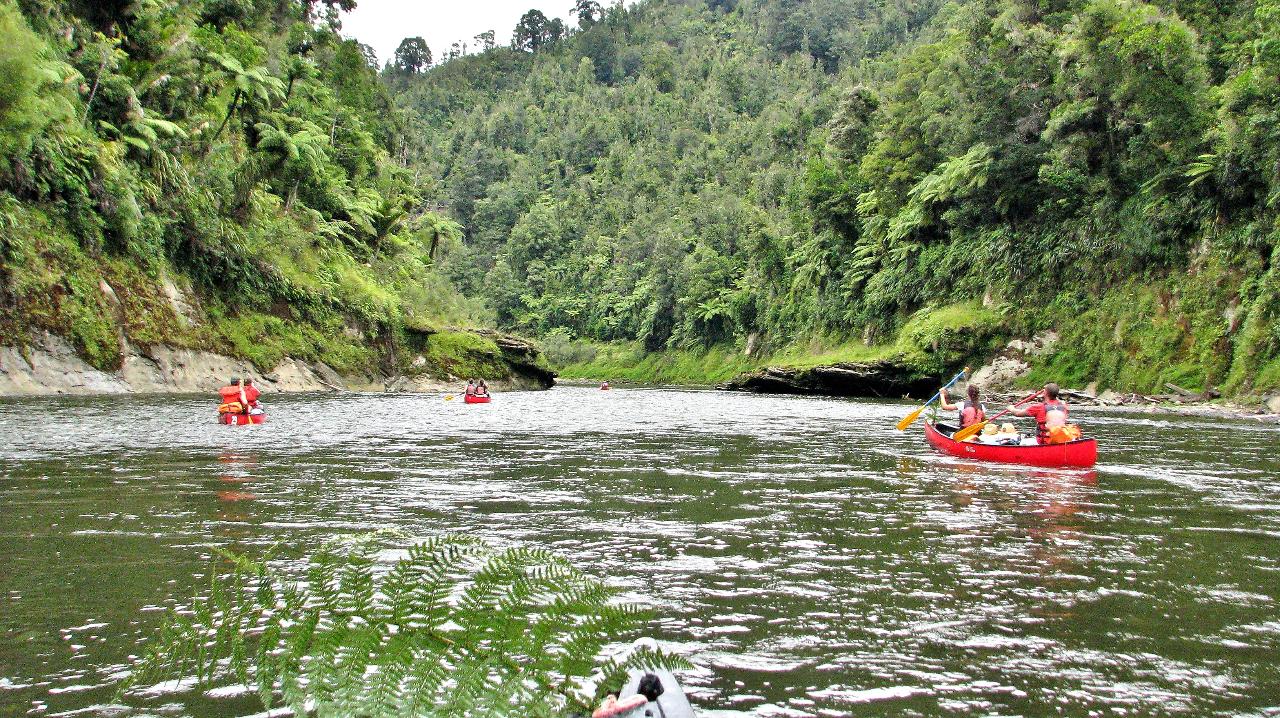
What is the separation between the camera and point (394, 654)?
360cm

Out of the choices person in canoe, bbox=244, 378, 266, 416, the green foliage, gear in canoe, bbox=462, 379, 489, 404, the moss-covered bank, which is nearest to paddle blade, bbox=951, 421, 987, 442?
person in canoe, bbox=244, 378, 266, 416

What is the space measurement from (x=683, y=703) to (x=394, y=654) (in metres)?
1.38

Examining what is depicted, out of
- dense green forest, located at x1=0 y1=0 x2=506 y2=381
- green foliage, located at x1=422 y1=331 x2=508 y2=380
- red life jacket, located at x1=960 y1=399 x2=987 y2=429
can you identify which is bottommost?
red life jacket, located at x1=960 y1=399 x2=987 y2=429

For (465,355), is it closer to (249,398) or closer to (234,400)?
(249,398)

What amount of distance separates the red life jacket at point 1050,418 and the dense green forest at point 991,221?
1932 centimetres

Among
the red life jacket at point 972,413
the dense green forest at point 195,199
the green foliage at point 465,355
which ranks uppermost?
the dense green forest at point 195,199

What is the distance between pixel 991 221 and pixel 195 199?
127ft

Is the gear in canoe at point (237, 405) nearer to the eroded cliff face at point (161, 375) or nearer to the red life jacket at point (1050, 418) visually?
the eroded cliff face at point (161, 375)

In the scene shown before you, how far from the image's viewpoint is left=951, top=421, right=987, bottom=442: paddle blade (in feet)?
59.6

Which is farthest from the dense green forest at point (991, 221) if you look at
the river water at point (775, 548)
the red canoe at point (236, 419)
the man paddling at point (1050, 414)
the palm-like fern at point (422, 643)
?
the palm-like fern at point (422, 643)

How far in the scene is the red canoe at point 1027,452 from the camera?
15993 mm

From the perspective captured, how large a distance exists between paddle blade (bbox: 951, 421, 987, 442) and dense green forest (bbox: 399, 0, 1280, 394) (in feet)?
63.9

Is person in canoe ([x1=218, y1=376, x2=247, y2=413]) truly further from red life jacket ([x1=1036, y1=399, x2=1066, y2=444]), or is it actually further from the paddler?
red life jacket ([x1=1036, y1=399, x2=1066, y2=444])

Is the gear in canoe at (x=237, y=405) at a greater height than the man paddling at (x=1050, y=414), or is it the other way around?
the man paddling at (x=1050, y=414)
